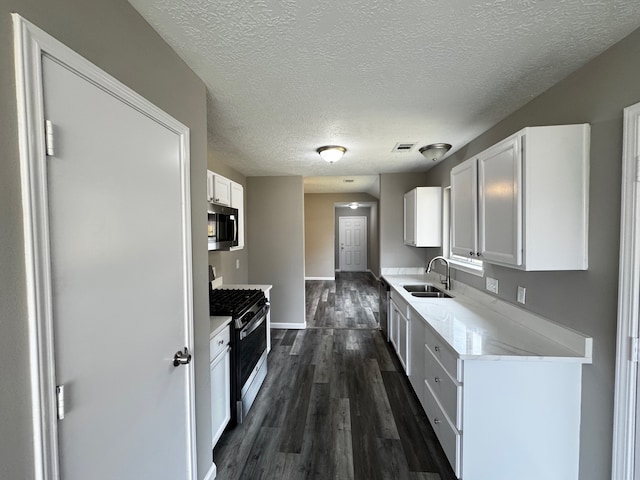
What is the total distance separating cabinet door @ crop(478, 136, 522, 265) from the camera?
5.29 feet

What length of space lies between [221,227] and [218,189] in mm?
387

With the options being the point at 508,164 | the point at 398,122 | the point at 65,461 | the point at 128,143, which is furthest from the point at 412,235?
the point at 65,461

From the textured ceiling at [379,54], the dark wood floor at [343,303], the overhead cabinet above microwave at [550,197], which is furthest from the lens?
the dark wood floor at [343,303]

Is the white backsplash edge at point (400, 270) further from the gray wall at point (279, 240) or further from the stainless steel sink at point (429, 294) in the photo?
the gray wall at point (279, 240)

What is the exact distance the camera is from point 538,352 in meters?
1.61

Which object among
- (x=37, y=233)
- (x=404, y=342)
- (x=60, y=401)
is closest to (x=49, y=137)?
(x=37, y=233)

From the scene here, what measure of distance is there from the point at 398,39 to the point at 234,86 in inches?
39.4

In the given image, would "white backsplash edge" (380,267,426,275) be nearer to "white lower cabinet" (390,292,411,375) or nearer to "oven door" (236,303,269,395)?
"white lower cabinet" (390,292,411,375)

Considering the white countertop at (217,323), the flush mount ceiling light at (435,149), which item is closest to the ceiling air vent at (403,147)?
the flush mount ceiling light at (435,149)

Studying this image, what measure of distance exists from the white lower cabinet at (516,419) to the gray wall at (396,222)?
2578mm

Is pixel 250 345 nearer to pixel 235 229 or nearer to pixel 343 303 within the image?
pixel 235 229

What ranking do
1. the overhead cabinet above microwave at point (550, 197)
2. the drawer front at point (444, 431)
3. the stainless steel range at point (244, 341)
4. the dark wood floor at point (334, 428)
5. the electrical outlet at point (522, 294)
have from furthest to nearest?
the stainless steel range at point (244, 341)
the electrical outlet at point (522, 294)
the dark wood floor at point (334, 428)
the drawer front at point (444, 431)
the overhead cabinet above microwave at point (550, 197)

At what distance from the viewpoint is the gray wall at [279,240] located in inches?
173

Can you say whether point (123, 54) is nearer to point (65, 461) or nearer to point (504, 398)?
point (65, 461)
